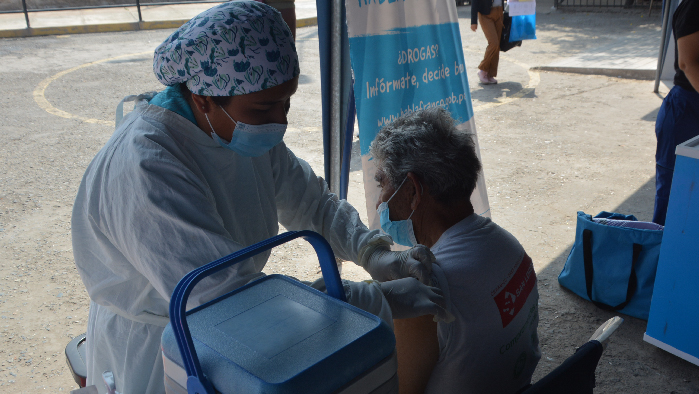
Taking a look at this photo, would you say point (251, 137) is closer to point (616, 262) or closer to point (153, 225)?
point (153, 225)

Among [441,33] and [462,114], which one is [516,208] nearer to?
[462,114]

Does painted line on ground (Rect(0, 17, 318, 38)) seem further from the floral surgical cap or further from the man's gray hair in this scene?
the floral surgical cap

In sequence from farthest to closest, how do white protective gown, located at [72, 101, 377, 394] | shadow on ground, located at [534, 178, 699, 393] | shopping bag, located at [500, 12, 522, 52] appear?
shopping bag, located at [500, 12, 522, 52] → shadow on ground, located at [534, 178, 699, 393] → white protective gown, located at [72, 101, 377, 394]

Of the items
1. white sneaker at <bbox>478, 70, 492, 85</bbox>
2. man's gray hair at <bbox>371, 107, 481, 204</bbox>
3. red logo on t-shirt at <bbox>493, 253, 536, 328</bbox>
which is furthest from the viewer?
white sneaker at <bbox>478, 70, 492, 85</bbox>

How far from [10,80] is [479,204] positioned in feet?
24.8

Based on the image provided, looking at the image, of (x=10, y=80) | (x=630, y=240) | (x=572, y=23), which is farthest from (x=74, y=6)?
(x=630, y=240)

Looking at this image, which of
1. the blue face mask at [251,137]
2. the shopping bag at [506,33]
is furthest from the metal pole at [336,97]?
the shopping bag at [506,33]

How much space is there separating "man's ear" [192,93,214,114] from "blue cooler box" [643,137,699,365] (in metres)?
2.01

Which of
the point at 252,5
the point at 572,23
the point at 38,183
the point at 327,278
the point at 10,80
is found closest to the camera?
the point at 327,278

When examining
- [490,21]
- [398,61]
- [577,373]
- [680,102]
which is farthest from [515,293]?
[490,21]

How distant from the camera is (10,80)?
812cm

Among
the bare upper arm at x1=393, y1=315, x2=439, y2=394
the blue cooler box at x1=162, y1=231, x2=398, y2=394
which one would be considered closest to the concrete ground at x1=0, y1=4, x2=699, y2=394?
the bare upper arm at x1=393, y1=315, x2=439, y2=394

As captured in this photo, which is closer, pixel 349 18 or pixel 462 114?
pixel 349 18

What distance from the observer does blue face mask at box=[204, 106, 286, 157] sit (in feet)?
4.83
